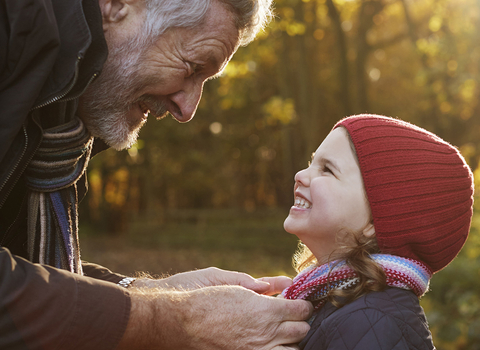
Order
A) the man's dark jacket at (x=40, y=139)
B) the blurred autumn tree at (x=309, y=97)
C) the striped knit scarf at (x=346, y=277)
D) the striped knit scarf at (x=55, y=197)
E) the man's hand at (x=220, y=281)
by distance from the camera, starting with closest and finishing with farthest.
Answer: the man's dark jacket at (x=40, y=139), the striped knit scarf at (x=346, y=277), the striped knit scarf at (x=55, y=197), the man's hand at (x=220, y=281), the blurred autumn tree at (x=309, y=97)

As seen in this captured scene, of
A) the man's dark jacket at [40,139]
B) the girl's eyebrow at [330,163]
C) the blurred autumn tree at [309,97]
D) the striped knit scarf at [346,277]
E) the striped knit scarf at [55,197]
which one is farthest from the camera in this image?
the blurred autumn tree at [309,97]

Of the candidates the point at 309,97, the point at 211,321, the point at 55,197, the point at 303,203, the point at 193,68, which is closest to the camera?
the point at 211,321

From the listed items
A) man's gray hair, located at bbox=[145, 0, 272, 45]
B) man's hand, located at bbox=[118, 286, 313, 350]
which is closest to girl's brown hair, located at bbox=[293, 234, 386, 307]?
man's hand, located at bbox=[118, 286, 313, 350]

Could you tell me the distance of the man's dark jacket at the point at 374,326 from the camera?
5.98 ft

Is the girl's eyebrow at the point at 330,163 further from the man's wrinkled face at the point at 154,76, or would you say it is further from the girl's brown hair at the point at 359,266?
the man's wrinkled face at the point at 154,76

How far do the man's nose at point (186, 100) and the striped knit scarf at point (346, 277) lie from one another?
3.72ft

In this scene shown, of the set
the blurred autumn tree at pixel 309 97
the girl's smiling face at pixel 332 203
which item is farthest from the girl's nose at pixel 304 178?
the blurred autumn tree at pixel 309 97

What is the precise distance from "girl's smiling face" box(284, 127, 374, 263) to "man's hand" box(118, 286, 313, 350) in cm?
40

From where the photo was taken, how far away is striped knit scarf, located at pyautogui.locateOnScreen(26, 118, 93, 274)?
216 cm

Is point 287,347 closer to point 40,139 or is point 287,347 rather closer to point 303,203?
point 303,203

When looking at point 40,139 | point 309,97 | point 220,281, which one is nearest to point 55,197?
point 40,139

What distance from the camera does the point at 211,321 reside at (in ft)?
6.00

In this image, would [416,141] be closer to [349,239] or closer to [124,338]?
[349,239]

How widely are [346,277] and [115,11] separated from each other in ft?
5.58
